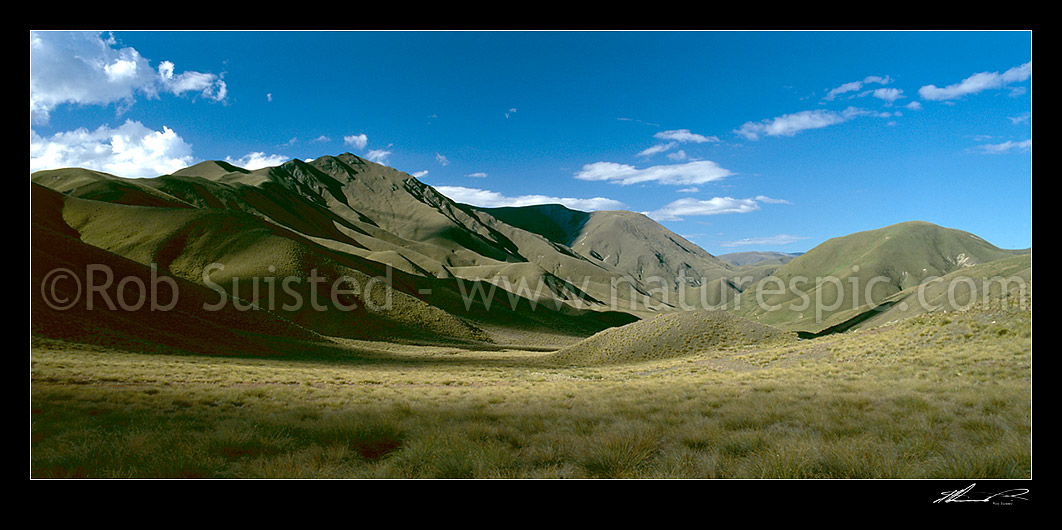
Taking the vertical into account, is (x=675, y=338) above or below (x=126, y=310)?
below

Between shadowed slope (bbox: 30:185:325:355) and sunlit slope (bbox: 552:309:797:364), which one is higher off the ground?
shadowed slope (bbox: 30:185:325:355)

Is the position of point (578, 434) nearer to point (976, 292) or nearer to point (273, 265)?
point (273, 265)

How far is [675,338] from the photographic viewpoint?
36812 millimetres

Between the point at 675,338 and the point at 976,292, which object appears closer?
the point at 675,338

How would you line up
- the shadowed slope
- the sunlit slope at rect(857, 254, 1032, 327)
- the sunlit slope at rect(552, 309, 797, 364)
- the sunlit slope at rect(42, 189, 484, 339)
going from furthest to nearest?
the sunlit slope at rect(42, 189, 484, 339) < the sunlit slope at rect(552, 309, 797, 364) < the shadowed slope < the sunlit slope at rect(857, 254, 1032, 327)

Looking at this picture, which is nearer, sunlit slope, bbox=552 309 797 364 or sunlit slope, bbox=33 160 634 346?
sunlit slope, bbox=552 309 797 364

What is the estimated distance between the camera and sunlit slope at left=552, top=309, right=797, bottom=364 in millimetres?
34281

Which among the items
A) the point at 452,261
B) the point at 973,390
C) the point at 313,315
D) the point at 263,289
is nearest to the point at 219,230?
the point at 263,289

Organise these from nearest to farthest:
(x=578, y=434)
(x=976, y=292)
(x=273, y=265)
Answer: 1. (x=578, y=434)
2. (x=976, y=292)
3. (x=273, y=265)
